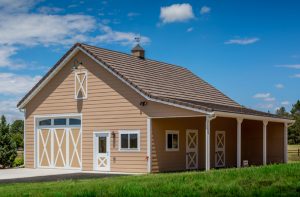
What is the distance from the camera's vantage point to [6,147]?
31297mm

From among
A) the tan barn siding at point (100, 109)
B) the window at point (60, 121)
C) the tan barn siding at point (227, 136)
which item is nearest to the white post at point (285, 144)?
the tan barn siding at point (227, 136)

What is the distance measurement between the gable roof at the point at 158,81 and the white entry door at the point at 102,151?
3116 millimetres

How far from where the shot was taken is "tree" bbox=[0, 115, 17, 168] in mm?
31188

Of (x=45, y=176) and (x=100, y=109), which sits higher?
(x=100, y=109)

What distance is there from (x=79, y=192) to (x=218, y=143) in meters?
16.8

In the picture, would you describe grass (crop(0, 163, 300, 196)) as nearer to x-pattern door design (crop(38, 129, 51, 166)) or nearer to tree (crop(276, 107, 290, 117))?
x-pattern door design (crop(38, 129, 51, 166))

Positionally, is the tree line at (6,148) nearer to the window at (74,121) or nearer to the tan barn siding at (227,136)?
the window at (74,121)

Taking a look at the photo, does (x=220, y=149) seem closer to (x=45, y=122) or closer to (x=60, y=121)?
(x=60, y=121)

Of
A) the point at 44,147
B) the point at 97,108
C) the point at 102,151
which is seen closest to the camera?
the point at 102,151

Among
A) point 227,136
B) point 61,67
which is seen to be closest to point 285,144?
point 227,136

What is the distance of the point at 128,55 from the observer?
29.1 metres

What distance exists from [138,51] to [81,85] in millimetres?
4599

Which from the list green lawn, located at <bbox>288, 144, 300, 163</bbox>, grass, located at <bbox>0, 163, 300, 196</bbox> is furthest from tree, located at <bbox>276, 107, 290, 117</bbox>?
grass, located at <bbox>0, 163, 300, 196</bbox>

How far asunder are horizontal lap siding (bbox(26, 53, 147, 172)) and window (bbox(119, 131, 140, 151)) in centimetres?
21
